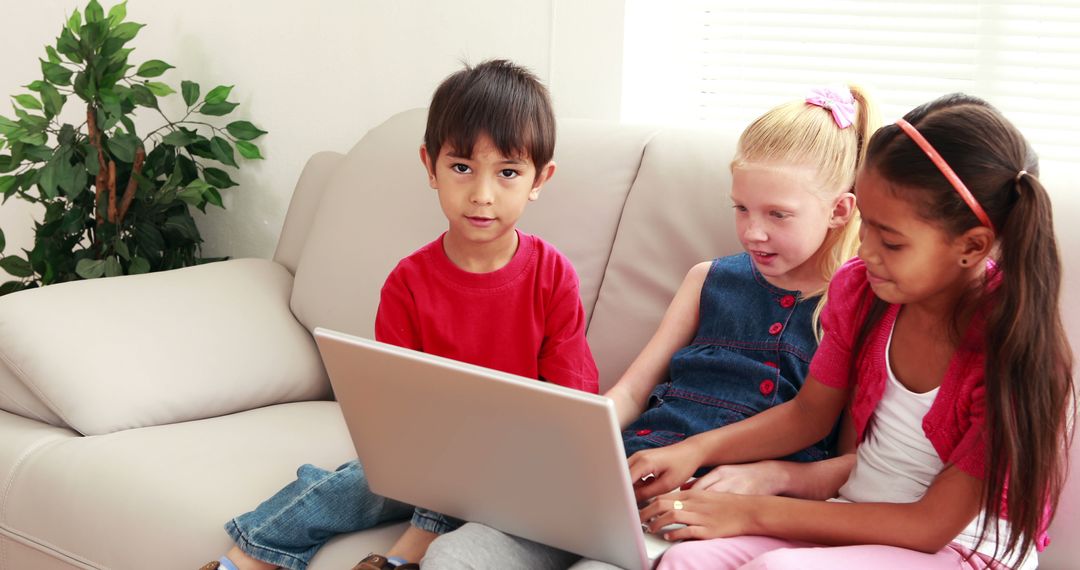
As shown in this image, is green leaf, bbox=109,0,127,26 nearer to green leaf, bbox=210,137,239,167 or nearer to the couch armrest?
green leaf, bbox=210,137,239,167

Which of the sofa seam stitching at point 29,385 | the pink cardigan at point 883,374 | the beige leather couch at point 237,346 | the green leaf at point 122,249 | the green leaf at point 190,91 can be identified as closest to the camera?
the pink cardigan at point 883,374

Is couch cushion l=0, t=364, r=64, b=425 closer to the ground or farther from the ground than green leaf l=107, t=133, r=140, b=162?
closer to the ground

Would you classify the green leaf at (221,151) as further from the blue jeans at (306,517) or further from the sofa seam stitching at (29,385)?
the blue jeans at (306,517)

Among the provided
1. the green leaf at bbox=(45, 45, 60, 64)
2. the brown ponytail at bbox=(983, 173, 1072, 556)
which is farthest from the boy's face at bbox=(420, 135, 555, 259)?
the green leaf at bbox=(45, 45, 60, 64)

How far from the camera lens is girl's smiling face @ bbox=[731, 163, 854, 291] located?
140 centimetres

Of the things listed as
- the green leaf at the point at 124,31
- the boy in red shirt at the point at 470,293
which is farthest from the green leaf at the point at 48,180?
the boy in red shirt at the point at 470,293

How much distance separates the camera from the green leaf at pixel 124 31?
2465 millimetres

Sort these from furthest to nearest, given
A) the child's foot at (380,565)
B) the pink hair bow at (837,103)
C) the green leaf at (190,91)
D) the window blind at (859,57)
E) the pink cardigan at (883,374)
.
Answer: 1. the green leaf at (190,91)
2. the window blind at (859,57)
3. the pink hair bow at (837,103)
4. the child's foot at (380,565)
5. the pink cardigan at (883,374)

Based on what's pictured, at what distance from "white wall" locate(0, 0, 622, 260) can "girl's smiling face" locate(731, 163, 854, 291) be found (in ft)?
2.63

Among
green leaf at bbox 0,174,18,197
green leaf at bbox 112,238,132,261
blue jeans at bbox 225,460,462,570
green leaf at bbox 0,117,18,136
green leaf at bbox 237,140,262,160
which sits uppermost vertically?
green leaf at bbox 0,117,18,136

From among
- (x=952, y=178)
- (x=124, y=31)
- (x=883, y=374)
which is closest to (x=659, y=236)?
(x=883, y=374)

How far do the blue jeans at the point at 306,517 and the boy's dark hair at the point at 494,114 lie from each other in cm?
47

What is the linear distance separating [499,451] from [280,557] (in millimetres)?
503

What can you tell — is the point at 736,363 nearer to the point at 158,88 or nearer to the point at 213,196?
the point at 213,196
